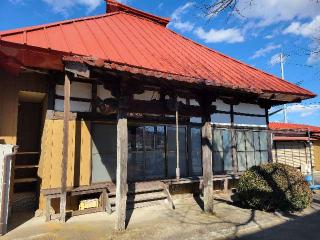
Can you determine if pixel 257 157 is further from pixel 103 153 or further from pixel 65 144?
pixel 65 144

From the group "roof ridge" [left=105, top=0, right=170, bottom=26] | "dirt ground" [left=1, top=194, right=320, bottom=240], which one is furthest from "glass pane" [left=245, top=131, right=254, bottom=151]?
"roof ridge" [left=105, top=0, right=170, bottom=26]

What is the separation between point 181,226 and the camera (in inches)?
259

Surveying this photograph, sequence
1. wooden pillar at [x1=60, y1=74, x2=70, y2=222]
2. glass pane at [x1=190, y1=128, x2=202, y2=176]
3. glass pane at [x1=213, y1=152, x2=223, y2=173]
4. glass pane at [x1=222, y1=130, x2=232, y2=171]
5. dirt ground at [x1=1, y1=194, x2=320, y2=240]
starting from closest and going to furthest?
dirt ground at [x1=1, y1=194, x2=320, y2=240] → wooden pillar at [x1=60, y1=74, x2=70, y2=222] → glass pane at [x1=190, y1=128, x2=202, y2=176] → glass pane at [x1=213, y1=152, x2=223, y2=173] → glass pane at [x1=222, y1=130, x2=232, y2=171]

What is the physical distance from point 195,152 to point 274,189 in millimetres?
3098

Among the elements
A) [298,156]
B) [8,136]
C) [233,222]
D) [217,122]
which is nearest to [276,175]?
[233,222]

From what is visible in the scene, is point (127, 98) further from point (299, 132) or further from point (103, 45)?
point (299, 132)

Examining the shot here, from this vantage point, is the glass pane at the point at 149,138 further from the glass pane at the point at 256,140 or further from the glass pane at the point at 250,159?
the glass pane at the point at 256,140

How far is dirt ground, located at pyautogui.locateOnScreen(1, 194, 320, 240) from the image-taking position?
598 cm

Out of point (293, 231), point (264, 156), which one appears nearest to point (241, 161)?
point (264, 156)

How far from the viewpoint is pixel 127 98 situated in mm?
6430

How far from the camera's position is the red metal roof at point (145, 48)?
6.93m

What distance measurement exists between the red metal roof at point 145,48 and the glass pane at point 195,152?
2.26 m

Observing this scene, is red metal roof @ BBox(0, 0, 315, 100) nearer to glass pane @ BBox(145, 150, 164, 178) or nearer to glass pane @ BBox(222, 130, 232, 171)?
glass pane @ BBox(222, 130, 232, 171)

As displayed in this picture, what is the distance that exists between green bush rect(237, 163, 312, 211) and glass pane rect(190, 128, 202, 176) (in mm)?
2015
